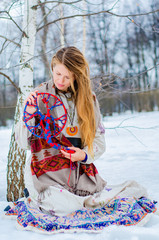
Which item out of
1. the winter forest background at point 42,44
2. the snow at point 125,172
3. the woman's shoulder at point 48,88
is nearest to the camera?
the snow at point 125,172

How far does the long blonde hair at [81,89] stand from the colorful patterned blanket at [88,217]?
415 millimetres

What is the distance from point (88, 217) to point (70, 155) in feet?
1.35

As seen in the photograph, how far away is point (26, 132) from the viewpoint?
171 cm

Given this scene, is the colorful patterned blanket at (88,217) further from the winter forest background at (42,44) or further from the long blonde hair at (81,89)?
the winter forest background at (42,44)

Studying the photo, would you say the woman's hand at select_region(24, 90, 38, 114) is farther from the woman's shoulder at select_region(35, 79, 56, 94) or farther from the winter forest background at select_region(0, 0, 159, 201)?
the winter forest background at select_region(0, 0, 159, 201)

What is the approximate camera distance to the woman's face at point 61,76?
1.67 meters

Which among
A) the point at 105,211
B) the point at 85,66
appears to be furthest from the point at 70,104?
the point at 105,211

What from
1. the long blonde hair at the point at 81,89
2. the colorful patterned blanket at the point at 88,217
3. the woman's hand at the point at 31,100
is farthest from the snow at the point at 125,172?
the woman's hand at the point at 31,100

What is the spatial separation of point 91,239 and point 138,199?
0.55m

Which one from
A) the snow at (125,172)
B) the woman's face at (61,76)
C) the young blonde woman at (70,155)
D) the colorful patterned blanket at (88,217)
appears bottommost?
the snow at (125,172)

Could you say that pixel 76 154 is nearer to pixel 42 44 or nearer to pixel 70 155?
pixel 70 155

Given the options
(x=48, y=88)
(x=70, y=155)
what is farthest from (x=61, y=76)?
(x=70, y=155)

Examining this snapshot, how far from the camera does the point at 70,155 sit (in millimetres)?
1659

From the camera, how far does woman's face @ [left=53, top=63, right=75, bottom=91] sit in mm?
1673
